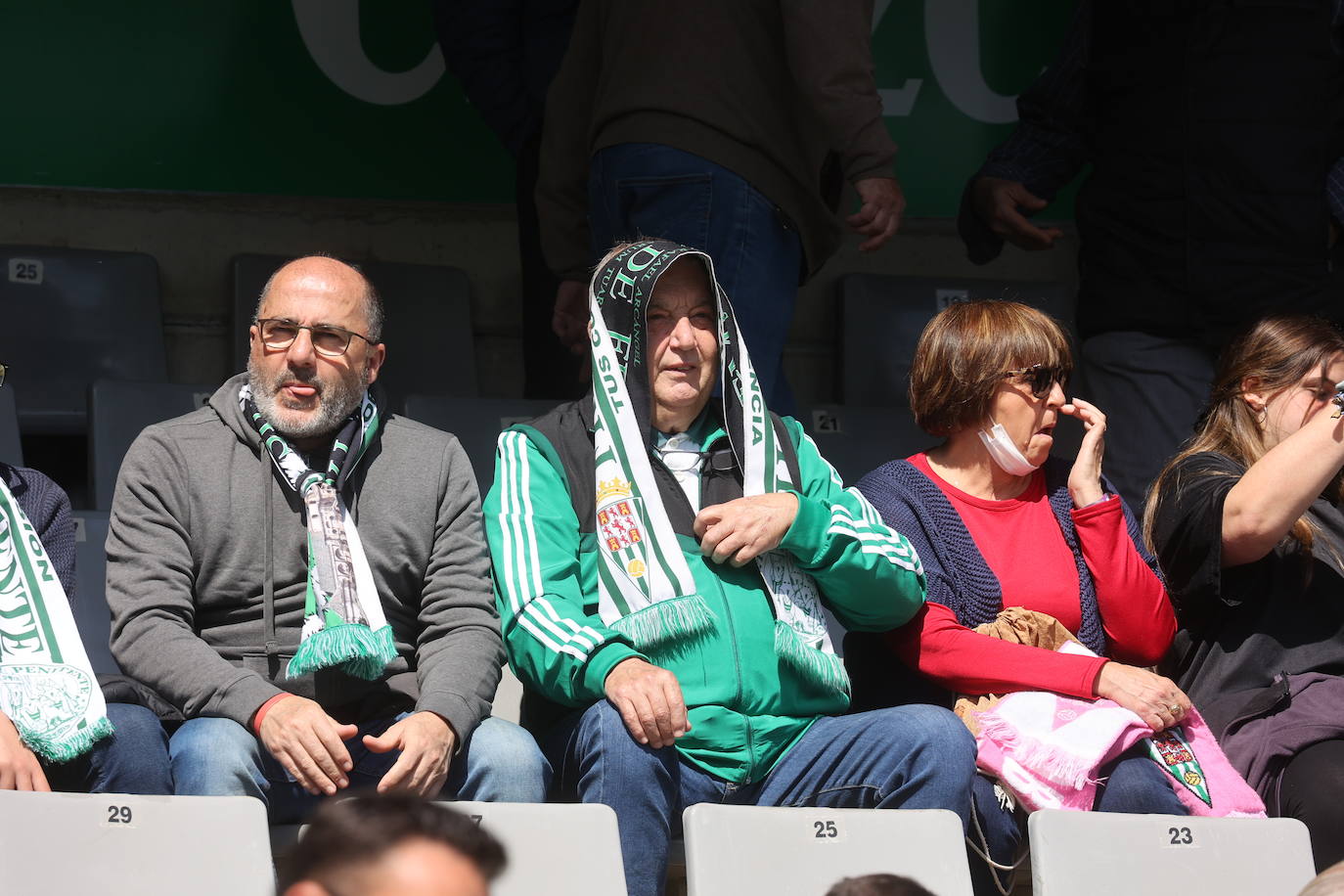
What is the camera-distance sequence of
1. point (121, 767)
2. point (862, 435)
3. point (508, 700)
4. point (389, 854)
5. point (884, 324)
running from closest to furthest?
1. point (389, 854)
2. point (121, 767)
3. point (508, 700)
4. point (862, 435)
5. point (884, 324)

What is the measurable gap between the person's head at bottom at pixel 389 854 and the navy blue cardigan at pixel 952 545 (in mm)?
1801

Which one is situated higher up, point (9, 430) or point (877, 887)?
point (9, 430)

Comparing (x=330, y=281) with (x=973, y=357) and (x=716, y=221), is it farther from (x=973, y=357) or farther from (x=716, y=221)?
(x=973, y=357)

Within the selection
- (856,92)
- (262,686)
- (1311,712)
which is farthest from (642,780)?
(856,92)

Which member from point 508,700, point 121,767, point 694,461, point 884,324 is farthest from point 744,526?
point 884,324

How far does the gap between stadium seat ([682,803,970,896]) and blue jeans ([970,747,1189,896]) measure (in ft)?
1.13

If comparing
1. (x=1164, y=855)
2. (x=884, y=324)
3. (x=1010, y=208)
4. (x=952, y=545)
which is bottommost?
(x=1164, y=855)

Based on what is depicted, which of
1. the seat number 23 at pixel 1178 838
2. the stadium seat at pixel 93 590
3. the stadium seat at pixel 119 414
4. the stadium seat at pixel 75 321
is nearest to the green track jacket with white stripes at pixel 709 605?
the seat number 23 at pixel 1178 838

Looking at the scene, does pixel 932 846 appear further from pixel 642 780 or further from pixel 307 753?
pixel 307 753

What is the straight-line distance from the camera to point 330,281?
119 inches

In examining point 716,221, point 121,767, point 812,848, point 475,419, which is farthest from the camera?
point 475,419

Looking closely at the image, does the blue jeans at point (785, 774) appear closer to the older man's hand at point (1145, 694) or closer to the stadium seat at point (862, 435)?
the older man's hand at point (1145, 694)

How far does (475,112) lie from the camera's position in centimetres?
460

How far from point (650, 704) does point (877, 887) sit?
0.63 meters
